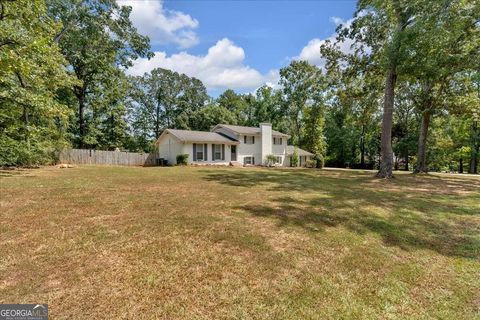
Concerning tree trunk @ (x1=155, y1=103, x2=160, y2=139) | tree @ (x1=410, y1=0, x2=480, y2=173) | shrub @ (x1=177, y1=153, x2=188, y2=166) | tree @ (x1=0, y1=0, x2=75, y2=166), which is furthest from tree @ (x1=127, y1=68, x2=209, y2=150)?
tree @ (x1=410, y1=0, x2=480, y2=173)

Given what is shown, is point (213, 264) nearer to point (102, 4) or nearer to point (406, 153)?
point (102, 4)

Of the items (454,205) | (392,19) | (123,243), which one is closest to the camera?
(123,243)

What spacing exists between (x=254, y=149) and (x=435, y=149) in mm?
26087

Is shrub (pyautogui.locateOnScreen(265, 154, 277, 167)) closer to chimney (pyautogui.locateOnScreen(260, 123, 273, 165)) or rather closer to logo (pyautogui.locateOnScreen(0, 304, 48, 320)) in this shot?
chimney (pyautogui.locateOnScreen(260, 123, 273, 165))

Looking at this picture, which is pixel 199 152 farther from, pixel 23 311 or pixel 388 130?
pixel 23 311

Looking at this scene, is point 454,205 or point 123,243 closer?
point 123,243

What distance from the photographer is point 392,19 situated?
14516 mm

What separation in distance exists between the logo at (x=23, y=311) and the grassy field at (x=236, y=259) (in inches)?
3.5

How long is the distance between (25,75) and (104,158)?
13328 mm

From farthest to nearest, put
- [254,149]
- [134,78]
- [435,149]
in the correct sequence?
1. [134,78]
2. [435,149]
3. [254,149]

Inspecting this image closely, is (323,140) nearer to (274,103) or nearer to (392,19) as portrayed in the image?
(274,103)

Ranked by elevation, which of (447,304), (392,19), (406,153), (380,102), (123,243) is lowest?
(447,304)

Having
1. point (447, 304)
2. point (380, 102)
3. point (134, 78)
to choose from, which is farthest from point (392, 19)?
point (134, 78)

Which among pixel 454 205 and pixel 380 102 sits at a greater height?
pixel 380 102
